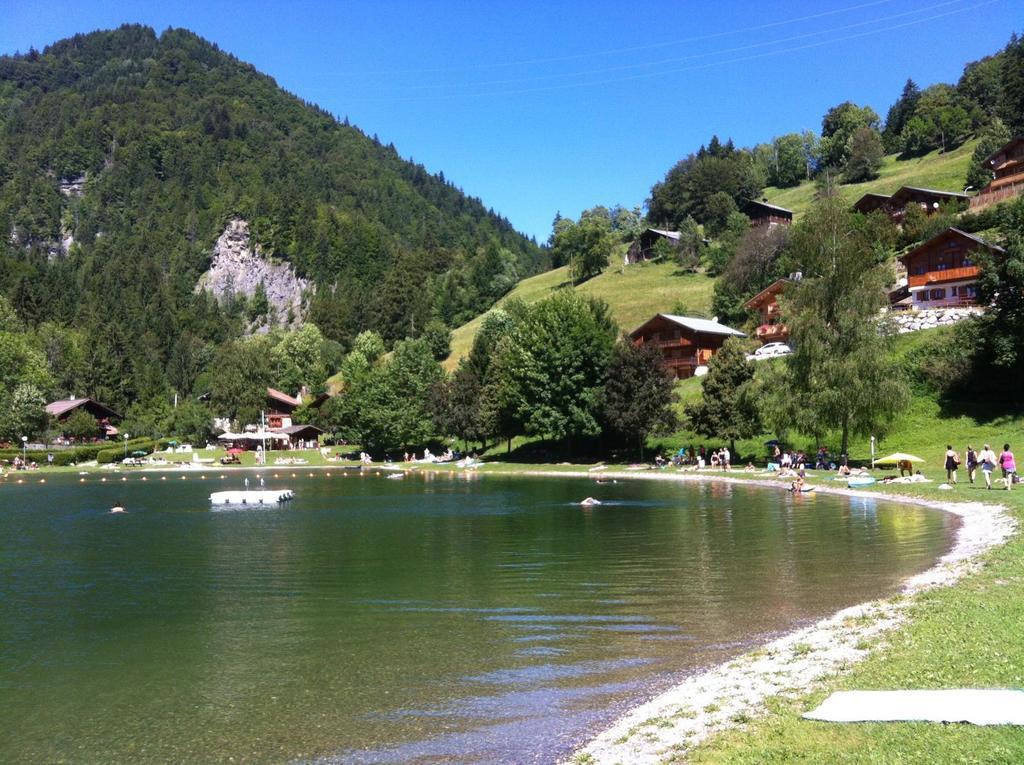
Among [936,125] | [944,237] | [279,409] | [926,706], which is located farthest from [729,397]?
[936,125]

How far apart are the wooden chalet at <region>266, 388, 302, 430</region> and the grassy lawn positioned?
29.4 m

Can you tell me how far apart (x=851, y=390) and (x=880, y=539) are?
78.0 feet

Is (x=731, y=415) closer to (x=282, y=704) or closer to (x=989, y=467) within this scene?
(x=989, y=467)

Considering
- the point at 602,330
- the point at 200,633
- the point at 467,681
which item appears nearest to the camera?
the point at 467,681

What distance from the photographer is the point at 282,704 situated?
13.0m

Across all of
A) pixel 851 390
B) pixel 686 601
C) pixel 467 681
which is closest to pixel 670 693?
pixel 467 681

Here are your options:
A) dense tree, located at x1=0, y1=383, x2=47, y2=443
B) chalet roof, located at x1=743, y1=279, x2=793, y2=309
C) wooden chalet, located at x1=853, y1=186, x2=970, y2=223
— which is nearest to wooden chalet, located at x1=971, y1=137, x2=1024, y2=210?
wooden chalet, located at x1=853, y1=186, x2=970, y2=223

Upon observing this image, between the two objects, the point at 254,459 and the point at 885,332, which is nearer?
the point at 885,332

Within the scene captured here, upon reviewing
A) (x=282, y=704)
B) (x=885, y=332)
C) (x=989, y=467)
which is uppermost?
(x=885, y=332)

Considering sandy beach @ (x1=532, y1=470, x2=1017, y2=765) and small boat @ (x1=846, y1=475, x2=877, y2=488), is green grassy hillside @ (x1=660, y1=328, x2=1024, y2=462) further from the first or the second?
sandy beach @ (x1=532, y1=470, x2=1017, y2=765)

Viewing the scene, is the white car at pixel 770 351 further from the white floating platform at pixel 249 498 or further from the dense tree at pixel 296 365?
the dense tree at pixel 296 365

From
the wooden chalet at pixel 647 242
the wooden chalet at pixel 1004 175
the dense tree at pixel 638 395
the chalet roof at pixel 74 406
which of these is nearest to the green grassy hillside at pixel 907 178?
the wooden chalet at pixel 1004 175

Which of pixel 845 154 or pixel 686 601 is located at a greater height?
pixel 845 154

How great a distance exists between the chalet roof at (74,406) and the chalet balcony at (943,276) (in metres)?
112
